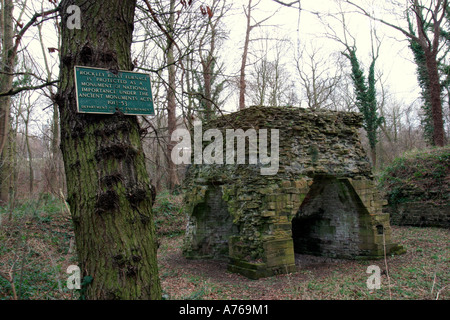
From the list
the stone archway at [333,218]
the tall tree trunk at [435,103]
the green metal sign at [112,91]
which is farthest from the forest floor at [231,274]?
the tall tree trunk at [435,103]

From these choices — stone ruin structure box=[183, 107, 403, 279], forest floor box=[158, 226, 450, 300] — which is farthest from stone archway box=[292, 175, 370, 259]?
forest floor box=[158, 226, 450, 300]

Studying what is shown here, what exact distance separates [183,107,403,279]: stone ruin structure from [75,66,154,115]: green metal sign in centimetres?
519

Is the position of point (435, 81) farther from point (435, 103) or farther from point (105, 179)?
point (105, 179)

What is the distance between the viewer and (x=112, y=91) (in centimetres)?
344

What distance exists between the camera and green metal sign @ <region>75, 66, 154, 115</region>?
3.23 m

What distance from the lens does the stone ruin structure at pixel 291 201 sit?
856cm

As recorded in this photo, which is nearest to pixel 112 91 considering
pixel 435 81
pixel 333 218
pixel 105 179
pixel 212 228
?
pixel 105 179

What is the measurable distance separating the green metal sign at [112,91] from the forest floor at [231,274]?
1626 mm

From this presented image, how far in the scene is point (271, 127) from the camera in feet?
29.6

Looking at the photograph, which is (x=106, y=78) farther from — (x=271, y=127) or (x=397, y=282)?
(x=397, y=282)

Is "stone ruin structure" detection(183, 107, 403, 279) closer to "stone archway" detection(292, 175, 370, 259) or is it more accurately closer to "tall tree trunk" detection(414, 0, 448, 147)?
"stone archway" detection(292, 175, 370, 259)

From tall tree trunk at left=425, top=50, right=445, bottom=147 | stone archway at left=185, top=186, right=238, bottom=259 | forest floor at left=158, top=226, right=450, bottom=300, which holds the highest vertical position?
tall tree trunk at left=425, top=50, right=445, bottom=147
